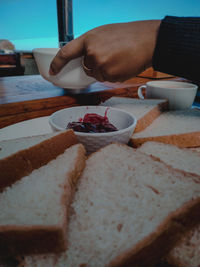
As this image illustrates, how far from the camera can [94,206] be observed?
835mm

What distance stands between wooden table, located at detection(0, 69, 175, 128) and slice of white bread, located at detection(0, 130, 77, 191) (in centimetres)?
61

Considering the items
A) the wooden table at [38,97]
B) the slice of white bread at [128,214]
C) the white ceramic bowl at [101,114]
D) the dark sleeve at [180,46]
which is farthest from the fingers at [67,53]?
the slice of white bread at [128,214]

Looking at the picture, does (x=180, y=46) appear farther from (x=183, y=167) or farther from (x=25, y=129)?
(x=25, y=129)

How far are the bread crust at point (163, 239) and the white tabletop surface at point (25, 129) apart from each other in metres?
1.00

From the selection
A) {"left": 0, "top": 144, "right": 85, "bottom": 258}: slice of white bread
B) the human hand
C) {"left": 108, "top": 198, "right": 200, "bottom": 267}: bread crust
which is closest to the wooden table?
the human hand

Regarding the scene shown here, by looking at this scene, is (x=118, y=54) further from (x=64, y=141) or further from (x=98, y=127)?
(x=64, y=141)

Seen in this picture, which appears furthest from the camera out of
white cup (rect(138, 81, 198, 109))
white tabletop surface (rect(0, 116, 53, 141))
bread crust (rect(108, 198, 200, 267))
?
white cup (rect(138, 81, 198, 109))

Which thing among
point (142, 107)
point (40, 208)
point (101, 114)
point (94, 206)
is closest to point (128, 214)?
point (94, 206)

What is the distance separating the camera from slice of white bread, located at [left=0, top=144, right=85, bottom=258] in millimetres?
659

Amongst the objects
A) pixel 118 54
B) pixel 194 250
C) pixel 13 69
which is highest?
pixel 118 54

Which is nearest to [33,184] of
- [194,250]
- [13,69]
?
[194,250]

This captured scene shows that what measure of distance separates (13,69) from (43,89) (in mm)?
4466

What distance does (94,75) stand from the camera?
1.72m

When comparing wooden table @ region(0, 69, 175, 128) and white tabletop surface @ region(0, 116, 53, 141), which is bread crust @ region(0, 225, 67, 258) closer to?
white tabletop surface @ region(0, 116, 53, 141)
